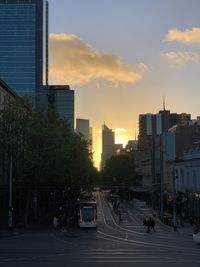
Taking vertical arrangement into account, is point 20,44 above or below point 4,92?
above

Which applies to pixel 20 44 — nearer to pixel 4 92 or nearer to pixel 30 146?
pixel 4 92

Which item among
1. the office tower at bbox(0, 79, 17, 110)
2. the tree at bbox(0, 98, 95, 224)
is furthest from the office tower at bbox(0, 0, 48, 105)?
the tree at bbox(0, 98, 95, 224)

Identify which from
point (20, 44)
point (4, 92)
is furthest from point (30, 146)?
point (20, 44)

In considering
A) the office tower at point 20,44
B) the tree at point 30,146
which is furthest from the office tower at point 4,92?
the office tower at point 20,44

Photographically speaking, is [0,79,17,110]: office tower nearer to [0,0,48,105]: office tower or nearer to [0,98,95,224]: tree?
[0,98,95,224]: tree

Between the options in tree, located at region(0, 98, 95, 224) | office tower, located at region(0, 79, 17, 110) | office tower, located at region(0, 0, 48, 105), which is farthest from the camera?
office tower, located at region(0, 0, 48, 105)

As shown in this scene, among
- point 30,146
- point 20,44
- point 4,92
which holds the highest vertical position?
point 20,44

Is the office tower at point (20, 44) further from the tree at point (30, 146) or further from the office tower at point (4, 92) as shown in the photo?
the tree at point (30, 146)

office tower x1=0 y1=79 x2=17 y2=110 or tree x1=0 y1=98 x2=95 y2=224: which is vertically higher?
office tower x1=0 y1=79 x2=17 y2=110

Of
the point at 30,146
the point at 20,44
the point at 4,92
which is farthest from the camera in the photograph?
the point at 20,44

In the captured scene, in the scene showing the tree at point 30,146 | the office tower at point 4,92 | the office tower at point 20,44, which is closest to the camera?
the tree at point 30,146

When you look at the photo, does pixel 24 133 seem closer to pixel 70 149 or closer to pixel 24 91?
pixel 70 149

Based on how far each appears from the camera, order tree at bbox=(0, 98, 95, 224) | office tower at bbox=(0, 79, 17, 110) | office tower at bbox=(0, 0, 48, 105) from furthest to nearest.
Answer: office tower at bbox=(0, 0, 48, 105) < office tower at bbox=(0, 79, 17, 110) < tree at bbox=(0, 98, 95, 224)

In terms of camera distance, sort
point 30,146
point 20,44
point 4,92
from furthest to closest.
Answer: point 20,44 → point 4,92 → point 30,146
